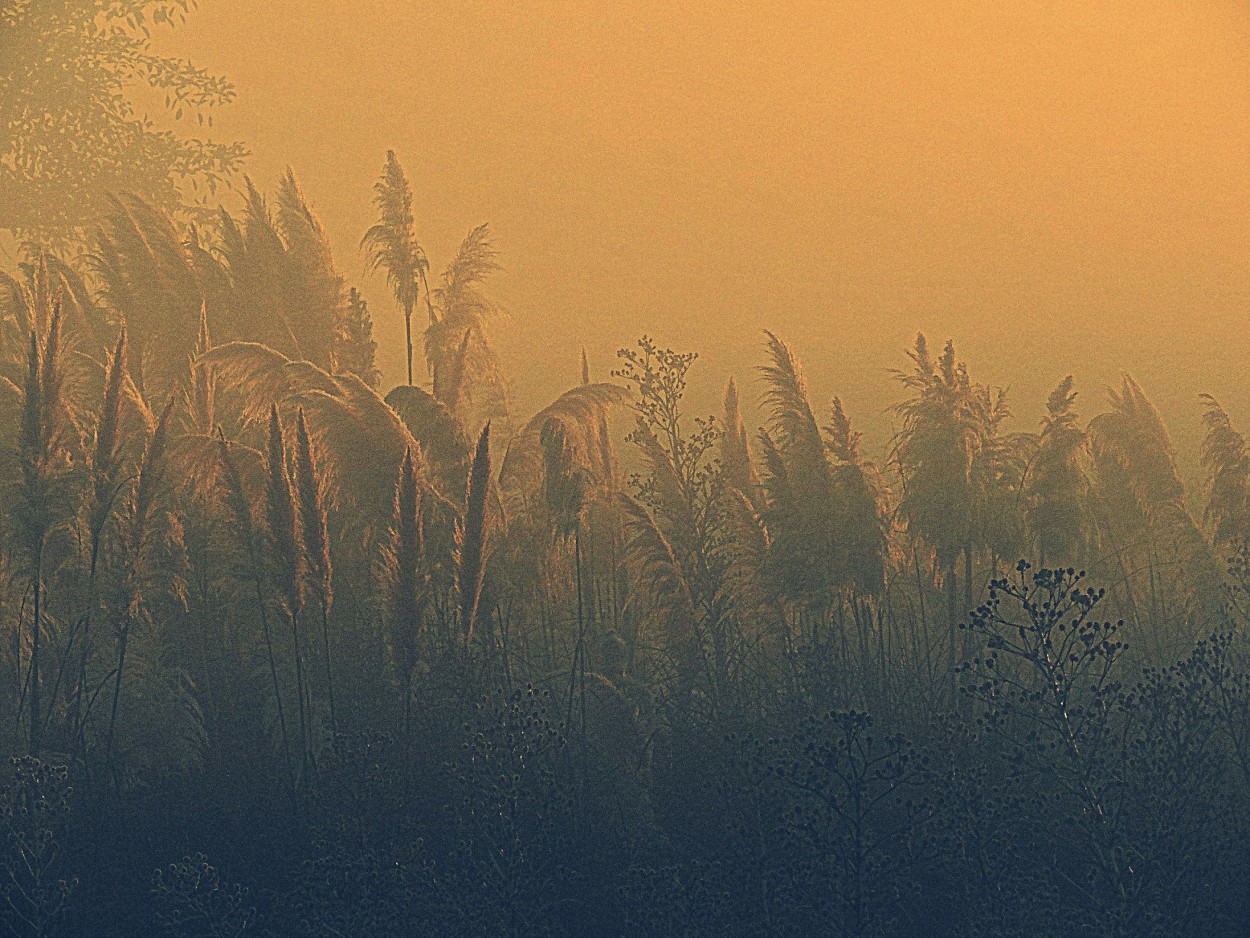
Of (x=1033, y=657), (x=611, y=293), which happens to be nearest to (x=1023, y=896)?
(x=1033, y=657)

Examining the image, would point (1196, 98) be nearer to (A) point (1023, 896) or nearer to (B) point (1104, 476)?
(B) point (1104, 476)

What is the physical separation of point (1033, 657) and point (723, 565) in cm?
266

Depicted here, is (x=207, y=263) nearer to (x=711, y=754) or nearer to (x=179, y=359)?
(x=179, y=359)

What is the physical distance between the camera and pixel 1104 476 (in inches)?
326

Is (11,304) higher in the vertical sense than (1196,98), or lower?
lower

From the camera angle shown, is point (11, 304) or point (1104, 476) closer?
point (1104, 476)

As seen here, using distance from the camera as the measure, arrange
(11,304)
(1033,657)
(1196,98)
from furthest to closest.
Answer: (1196,98), (11,304), (1033,657)

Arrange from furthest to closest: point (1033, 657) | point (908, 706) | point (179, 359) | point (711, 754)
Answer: point (179, 359)
point (908, 706)
point (711, 754)
point (1033, 657)

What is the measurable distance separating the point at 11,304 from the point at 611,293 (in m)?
10.1

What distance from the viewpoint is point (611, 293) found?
17953mm

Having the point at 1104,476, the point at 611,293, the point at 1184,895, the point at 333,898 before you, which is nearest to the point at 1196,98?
the point at 611,293

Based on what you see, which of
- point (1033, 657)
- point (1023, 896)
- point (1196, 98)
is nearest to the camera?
point (1033, 657)

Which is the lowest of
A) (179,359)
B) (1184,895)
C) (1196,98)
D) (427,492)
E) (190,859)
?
(1184,895)

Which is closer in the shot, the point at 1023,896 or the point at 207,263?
the point at 1023,896
